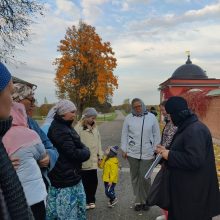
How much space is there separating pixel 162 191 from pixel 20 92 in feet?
5.95

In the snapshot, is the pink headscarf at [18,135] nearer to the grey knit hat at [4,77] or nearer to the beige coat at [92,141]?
the grey knit hat at [4,77]

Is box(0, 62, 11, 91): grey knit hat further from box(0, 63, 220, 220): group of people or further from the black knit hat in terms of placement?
the black knit hat

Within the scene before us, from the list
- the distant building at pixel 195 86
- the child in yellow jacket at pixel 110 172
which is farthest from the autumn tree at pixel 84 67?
the child in yellow jacket at pixel 110 172

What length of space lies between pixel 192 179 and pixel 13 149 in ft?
6.11

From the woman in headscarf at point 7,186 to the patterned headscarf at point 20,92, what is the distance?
177 cm

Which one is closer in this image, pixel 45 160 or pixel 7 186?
pixel 7 186

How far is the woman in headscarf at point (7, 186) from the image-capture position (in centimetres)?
170

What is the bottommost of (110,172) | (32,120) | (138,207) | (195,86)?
(138,207)

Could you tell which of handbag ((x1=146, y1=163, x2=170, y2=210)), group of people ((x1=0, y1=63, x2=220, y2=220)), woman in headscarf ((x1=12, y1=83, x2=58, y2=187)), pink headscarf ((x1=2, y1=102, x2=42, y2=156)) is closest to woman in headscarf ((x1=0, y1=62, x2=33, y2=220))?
group of people ((x1=0, y1=63, x2=220, y2=220))

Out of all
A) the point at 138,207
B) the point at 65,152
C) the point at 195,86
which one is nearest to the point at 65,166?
the point at 65,152

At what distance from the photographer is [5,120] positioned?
6.73ft

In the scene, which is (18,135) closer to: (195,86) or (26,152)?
(26,152)

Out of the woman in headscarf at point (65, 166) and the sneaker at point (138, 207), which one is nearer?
the woman in headscarf at point (65, 166)

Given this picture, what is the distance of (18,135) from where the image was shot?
3.03 metres
